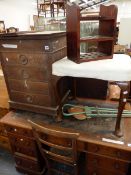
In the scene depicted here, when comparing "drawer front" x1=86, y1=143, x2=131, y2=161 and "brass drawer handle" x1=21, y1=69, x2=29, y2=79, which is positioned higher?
"brass drawer handle" x1=21, y1=69, x2=29, y2=79

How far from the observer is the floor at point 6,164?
1583 millimetres

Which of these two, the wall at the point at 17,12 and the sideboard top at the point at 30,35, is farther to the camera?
the wall at the point at 17,12

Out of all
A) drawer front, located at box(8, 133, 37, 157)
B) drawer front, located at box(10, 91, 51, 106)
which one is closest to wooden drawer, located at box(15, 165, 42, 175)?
drawer front, located at box(8, 133, 37, 157)

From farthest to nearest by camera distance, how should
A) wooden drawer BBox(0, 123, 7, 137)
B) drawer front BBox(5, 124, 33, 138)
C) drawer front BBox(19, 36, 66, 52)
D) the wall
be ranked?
the wall
wooden drawer BBox(0, 123, 7, 137)
drawer front BBox(5, 124, 33, 138)
drawer front BBox(19, 36, 66, 52)

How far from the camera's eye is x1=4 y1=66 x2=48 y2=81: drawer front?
106cm

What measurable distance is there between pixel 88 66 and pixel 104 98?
59cm

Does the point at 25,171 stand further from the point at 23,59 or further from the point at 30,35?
the point at 30,35

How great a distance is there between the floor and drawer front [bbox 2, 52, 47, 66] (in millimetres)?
1150

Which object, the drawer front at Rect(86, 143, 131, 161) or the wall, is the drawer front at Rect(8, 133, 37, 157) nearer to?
the drawer front at Rect(86, 143, 131, 161)

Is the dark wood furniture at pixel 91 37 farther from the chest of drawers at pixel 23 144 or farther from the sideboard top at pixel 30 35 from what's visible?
the chest of drawers at pixel 23 144

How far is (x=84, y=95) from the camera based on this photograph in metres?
1.48

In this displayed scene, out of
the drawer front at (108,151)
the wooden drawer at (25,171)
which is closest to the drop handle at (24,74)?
the drawer front at (108,151)

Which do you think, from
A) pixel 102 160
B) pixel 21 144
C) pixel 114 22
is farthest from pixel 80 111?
pixel 114 22

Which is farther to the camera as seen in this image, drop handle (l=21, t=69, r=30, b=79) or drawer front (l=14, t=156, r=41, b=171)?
drawer front (l=14, t=156, r=41, b=171)
